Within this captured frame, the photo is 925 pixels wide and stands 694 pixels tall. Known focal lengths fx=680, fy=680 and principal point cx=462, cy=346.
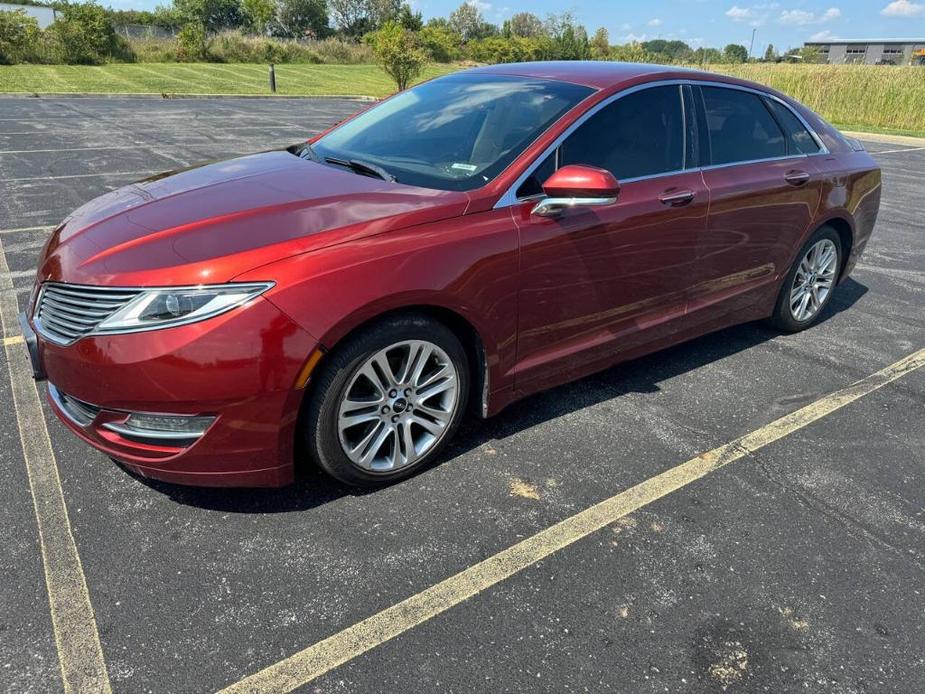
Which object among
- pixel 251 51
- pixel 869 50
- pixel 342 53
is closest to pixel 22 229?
pixel 251 51

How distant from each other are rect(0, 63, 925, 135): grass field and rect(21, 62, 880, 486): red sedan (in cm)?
2180

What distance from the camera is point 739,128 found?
4.04 m

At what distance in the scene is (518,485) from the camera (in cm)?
296

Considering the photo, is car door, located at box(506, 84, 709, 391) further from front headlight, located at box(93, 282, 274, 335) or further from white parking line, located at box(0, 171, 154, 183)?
white parking line, located at box(0, 171, 154, 183)

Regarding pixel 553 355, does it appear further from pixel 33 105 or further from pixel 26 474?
pixel 33 105

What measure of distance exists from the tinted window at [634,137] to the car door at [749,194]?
0.81 ft

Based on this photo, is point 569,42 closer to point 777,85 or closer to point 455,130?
point 777,85

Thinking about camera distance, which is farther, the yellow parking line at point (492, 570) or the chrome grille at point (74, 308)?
the chrome grille at point (74, 308)

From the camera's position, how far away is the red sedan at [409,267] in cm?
238

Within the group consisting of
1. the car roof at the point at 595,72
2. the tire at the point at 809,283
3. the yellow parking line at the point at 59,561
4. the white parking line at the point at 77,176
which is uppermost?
the car roof at the point at 595,72

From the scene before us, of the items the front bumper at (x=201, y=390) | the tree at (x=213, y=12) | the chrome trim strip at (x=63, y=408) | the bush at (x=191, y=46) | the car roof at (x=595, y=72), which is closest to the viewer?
the front bumper at (x=201, y=390)

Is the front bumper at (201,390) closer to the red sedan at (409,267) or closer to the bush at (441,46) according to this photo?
the red sedan at (409,267)

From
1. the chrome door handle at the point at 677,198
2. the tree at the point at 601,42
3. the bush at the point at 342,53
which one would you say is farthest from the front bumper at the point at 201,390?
the tree at the point at 601,42

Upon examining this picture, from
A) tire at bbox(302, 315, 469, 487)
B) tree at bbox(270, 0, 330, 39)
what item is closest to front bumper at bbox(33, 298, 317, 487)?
tire at bbox(302, 315, 469, 487)
